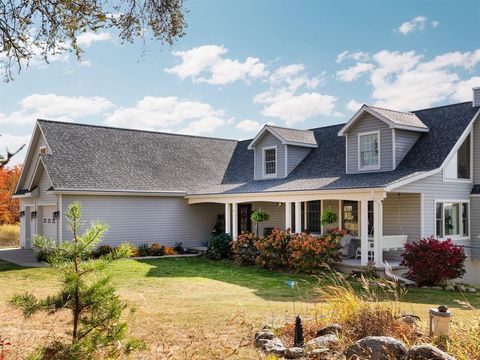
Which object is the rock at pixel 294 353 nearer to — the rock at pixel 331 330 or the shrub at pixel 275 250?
the rock at pixel 331 330

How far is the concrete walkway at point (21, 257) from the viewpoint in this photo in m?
18.7

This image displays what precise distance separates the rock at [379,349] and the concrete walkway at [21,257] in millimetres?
14926

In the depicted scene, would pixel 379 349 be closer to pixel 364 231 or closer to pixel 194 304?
pixel 194 304

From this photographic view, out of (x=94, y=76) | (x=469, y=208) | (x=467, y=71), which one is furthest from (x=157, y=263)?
(x=467, y=71)

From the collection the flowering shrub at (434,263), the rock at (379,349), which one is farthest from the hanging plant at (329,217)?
the rock at (379,349)

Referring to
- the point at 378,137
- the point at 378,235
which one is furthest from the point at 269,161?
the point at 378,235

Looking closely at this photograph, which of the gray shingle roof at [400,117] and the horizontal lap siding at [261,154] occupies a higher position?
the gray shingle roof at [400,117]

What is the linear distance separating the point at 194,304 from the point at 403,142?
431 inches

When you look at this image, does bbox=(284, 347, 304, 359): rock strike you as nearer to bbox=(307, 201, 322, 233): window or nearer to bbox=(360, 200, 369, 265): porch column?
bbox=(360, 200, 369, 265): porch column

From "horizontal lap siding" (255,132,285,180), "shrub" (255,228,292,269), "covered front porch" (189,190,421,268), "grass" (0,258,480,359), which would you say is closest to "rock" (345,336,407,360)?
"grass" (0,258,480,359)

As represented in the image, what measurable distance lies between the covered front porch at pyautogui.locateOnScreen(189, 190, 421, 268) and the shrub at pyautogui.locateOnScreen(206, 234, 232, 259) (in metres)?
0.51

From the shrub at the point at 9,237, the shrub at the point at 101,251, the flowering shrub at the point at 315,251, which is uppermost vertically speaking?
the flowering shrub at the point at 315,251

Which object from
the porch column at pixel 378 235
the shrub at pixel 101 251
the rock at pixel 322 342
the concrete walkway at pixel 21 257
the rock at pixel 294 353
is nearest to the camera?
the rock at pixel 294 353

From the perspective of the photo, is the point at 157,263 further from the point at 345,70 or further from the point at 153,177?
the point at 345,70
